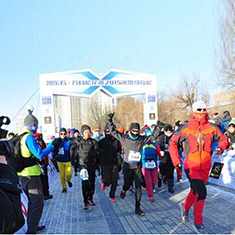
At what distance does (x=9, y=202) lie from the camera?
172 centimetres

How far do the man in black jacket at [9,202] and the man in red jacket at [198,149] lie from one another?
3246mm

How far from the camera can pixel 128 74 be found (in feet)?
61.9

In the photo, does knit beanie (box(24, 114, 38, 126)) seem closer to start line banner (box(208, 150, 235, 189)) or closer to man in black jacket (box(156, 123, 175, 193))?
man in black jacket (box(156, 123, 175, 193))

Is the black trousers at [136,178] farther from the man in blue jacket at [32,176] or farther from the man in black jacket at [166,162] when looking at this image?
the man in blue jacket at [32,176]

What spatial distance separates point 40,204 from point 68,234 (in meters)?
0.91

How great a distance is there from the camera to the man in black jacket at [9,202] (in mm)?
1688

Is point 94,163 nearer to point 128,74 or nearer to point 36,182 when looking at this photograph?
point 36,182

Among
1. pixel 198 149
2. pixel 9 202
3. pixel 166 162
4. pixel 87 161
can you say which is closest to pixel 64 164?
pixel 87 161

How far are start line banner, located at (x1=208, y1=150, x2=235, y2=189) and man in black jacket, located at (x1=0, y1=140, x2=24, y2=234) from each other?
20.5 ft

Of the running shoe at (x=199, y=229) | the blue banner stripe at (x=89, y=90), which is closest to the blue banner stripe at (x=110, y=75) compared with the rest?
the blue banner stripe at (x=89, y=90)

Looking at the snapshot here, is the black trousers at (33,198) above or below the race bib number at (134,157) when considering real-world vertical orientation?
below

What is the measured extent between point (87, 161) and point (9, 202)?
4.70 m

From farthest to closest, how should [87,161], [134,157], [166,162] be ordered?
[166,162], [87,161], [134,157]

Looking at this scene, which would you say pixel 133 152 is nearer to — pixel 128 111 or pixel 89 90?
pixel 89 90
